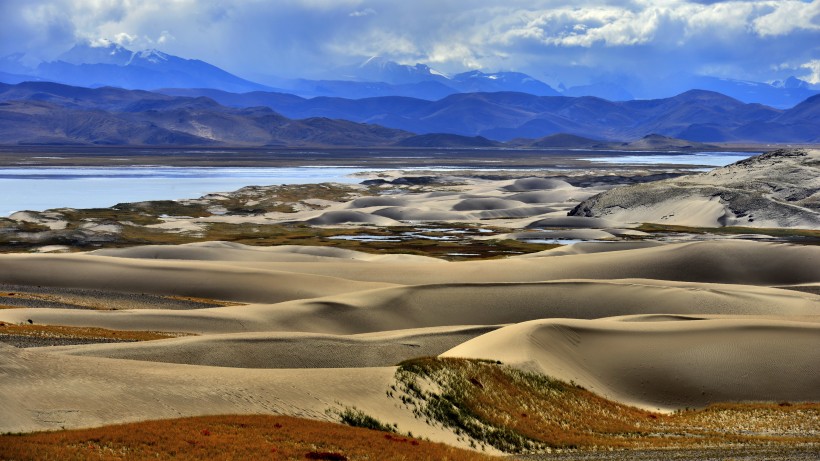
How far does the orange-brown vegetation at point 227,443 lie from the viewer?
18.1 m

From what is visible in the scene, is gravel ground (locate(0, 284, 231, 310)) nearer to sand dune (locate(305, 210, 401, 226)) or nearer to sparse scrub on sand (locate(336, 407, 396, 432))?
sparse scrub on sand (locate(336, 407, 396, 432))

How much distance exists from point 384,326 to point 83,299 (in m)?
19.2

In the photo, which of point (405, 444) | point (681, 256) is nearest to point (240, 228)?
point (681, 256)

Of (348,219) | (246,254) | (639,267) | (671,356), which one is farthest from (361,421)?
(348,219)

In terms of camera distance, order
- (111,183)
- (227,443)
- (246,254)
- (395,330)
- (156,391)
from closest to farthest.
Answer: (227,443), (156,391), (395,330), (246,254), (111,183)

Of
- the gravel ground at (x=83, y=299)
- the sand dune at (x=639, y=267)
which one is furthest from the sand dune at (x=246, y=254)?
the gravel ground at (x=83, y=299)

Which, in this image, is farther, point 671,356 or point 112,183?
point 112,183

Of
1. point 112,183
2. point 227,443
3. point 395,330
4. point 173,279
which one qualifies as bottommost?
point 395,330

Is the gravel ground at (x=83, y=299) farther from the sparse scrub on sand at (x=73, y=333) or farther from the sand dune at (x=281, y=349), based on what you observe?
the sand dune at (x=281, y=349)

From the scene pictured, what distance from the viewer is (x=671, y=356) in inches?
1499

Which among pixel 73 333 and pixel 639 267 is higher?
pixel 73 333

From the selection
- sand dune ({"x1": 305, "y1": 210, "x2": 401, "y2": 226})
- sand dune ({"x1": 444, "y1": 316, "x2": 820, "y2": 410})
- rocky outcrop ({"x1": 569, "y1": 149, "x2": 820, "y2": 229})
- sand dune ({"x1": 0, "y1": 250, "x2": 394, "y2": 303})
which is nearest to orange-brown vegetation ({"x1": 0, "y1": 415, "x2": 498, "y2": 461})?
sand dune ({"x1": 444, "y1": 316, "x2": 820, "y2": 410})

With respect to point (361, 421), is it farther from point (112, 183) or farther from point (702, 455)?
point (112, 183)

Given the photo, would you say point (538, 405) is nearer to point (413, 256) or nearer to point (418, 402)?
point (418, 402)
